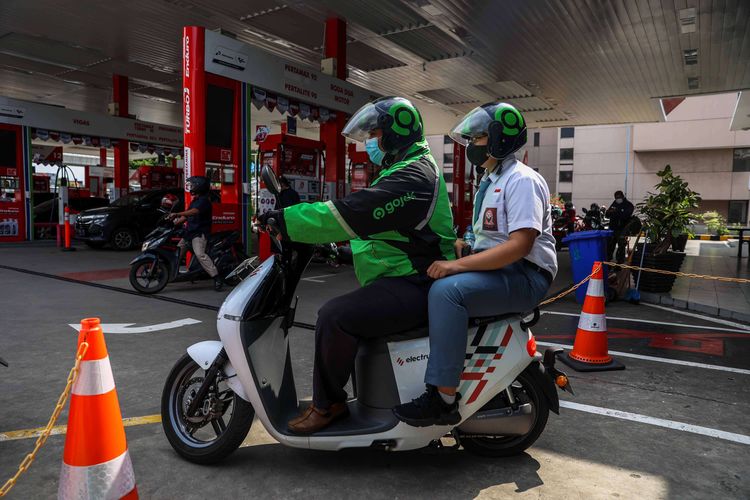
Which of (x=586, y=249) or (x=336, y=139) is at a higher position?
(x=336, y=139)

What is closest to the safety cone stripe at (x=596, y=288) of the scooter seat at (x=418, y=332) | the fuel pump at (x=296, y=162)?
the scooter seat at (x=418, y=332)

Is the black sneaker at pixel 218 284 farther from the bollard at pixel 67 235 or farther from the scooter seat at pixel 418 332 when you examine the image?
the bollard at pixel 67 235

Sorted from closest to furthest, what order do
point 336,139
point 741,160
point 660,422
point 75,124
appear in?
1. point 660,422
2. point 336,139
3. point 75,124
4. point 741,160

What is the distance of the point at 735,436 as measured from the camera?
3.19m

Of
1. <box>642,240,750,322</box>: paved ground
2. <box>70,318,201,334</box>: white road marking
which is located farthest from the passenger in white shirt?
<box>642,240,750,322</box>: paved ground

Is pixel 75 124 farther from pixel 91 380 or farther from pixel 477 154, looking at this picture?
pixel 91 380

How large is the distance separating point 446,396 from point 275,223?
3.51 ft

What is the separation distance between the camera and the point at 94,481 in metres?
1.92

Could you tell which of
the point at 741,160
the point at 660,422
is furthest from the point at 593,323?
the point at 741,160

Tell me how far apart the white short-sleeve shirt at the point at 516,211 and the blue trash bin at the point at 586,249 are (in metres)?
4.74

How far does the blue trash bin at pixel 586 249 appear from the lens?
7.14m

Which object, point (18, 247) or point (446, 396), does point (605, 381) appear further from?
point (18, 247)

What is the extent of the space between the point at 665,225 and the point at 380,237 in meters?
6.89

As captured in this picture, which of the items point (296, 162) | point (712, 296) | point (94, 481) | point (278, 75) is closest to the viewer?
point (94, 481)
